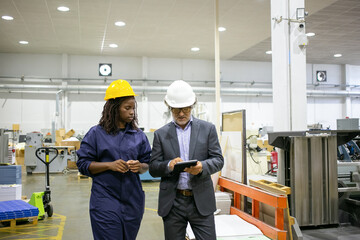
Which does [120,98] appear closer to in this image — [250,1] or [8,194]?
[8,194]

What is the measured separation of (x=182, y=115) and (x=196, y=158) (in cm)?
30

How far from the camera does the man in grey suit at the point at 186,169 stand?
2.11 metres

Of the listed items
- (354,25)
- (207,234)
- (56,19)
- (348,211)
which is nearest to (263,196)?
(207,234)

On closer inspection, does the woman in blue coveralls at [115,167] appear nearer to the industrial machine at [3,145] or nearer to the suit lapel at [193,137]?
the suit lapel at [193,137]

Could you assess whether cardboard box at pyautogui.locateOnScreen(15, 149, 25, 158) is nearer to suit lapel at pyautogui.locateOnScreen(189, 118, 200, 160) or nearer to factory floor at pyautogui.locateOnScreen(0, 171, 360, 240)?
factory floor at pyautogui.locateOnScreen(0, 171, 360, 240)

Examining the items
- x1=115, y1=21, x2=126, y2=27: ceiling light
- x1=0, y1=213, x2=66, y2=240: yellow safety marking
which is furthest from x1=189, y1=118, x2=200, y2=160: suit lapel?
x1=115, y1=21, x2=126, y2=27: ceiling light

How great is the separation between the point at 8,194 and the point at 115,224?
14.2 feet

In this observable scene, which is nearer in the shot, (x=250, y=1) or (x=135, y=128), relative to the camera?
(x=135, y=128)

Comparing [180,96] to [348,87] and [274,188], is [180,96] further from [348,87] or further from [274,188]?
[348,87]

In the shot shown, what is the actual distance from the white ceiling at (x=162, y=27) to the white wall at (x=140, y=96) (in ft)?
1.84

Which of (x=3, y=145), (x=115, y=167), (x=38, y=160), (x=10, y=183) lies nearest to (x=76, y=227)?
(x=10, y=183)

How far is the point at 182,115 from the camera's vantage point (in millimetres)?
2223

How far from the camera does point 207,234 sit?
6.96 ft

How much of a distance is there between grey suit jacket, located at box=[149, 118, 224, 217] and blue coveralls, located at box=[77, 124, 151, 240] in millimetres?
147
